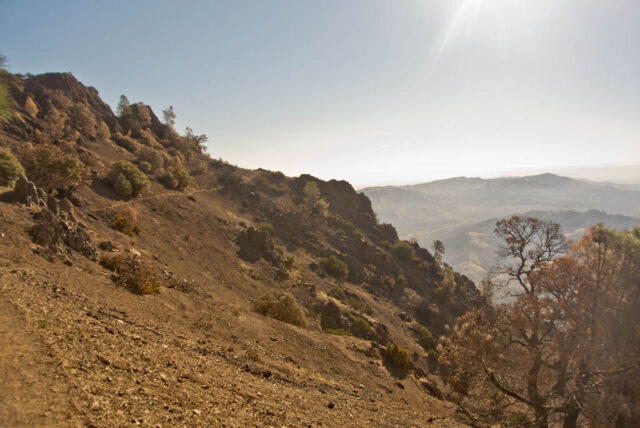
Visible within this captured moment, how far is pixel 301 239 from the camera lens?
139ft

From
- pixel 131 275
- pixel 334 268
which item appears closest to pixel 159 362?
pixel 131 275

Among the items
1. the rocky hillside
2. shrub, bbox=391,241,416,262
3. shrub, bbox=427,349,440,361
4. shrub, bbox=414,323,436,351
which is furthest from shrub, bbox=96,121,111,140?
shrub, bbox=427,349,440,361

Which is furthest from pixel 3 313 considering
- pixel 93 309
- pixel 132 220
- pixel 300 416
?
pixel 132 220

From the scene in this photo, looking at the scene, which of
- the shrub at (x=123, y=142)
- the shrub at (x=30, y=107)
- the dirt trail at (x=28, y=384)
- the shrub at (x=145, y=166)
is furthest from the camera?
the shrub at (x=123, y=142)

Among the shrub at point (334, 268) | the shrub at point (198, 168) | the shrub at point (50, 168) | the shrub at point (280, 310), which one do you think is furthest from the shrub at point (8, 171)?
the shrub at point (198, 168)

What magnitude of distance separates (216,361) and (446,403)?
12.5m

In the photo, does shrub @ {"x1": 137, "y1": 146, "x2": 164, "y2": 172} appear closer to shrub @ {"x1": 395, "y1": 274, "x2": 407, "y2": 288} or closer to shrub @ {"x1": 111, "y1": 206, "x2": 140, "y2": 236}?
shrub @ {"x1": 111, "y1": 206, "x2": 140, "y2": 236}

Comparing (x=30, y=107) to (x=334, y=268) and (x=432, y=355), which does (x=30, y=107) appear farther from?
(x=432, y=355)

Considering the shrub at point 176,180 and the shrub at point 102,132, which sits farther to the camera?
the shrub at point 102,132

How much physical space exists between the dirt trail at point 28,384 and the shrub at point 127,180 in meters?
26.8

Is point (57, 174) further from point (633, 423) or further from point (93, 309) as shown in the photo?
point (633, 423)

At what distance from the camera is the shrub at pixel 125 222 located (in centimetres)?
2000

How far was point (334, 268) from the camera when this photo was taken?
35906mm

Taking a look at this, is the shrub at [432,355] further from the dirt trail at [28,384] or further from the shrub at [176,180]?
the shrub at [176,180]
